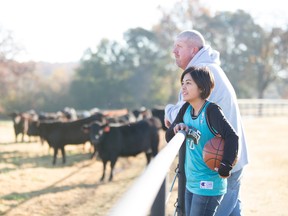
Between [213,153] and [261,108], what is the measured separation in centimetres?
2703

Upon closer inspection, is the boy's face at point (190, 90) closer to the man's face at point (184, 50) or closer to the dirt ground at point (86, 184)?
the man's face at point (184, 50)

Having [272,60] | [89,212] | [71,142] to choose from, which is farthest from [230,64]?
[89,212]

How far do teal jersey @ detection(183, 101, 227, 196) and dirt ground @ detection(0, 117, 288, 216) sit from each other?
2.41 meters

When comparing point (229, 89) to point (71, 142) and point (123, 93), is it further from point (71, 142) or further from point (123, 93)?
point (123, 93)

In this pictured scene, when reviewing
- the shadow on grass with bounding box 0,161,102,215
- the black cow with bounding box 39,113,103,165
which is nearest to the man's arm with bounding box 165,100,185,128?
the shadow on grass with bounding box 0,161,102,215

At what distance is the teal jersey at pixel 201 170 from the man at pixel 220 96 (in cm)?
34

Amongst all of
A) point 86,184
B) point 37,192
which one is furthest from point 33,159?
point 37,192

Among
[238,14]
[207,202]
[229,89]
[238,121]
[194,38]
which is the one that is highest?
[238,14]

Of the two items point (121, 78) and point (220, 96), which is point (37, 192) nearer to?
point (220, 96)

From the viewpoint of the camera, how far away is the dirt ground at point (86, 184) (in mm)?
6496

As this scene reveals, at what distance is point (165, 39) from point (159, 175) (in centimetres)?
4388

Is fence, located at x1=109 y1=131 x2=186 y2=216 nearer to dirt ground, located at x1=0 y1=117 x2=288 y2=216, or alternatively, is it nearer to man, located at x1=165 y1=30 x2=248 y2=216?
man, located at x1=165 y1=30 x2=248 y2=216

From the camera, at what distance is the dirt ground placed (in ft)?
21.3

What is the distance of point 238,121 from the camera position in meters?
3.15
